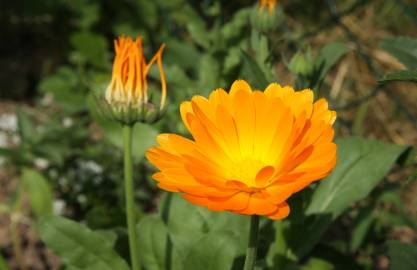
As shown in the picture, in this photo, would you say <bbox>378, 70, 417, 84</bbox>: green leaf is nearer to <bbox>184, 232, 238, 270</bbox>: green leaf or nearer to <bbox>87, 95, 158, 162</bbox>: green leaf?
<bbox>184, 232, 238, 270</bbox>: green leaf

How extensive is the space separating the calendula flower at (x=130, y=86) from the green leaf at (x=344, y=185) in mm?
487

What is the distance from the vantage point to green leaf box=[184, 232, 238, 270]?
140 centimetres

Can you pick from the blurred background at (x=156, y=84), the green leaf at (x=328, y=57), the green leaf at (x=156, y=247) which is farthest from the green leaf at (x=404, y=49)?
the green leaf at (x=156, y=247)

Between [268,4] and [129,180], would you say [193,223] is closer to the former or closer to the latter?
[129,180]

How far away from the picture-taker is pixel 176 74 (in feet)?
7.46

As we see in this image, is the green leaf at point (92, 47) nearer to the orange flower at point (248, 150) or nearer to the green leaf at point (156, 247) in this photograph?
the green leaf at point (156, 247)

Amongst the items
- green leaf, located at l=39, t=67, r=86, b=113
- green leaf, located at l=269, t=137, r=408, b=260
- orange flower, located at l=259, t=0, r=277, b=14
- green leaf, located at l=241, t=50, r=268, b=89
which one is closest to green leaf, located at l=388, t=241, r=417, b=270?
green leaf, located at l=269, t=137, r=408, b=260

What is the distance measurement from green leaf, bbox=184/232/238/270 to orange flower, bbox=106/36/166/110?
28 cm

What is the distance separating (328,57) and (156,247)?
58cm

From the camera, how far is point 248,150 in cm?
132

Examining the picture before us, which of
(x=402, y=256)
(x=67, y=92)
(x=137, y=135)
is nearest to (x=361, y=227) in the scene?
(x=402, y=256)

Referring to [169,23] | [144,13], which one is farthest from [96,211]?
[144,13]

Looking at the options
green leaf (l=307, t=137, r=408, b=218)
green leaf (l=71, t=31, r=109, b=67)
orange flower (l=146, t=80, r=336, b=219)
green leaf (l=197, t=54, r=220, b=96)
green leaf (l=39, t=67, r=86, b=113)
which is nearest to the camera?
orange flower (l=146, t=80, r=336, b=219)

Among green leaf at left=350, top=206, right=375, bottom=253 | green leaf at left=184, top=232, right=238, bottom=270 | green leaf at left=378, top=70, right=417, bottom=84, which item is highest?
green leaf at left=378, top=70, right=417, bottom=84
